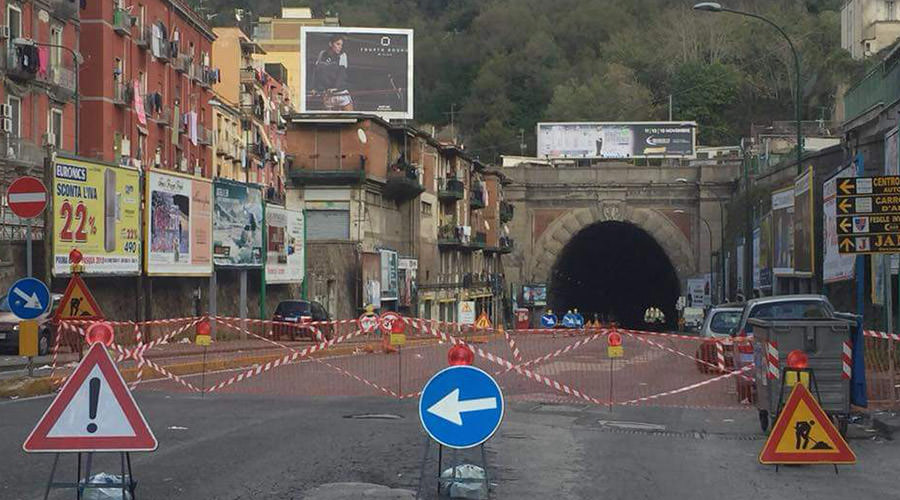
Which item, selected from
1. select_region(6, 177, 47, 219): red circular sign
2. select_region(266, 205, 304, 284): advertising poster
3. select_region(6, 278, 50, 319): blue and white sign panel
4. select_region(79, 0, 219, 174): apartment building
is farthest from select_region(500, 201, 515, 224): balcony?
select_region(6, 278, 50, 319): blue and white sign panel

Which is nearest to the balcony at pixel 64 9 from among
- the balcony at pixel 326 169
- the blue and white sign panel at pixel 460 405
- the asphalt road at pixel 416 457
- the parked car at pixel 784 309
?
the balcony at pixel 326 169

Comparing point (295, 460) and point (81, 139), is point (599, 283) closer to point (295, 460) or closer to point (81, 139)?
point (81, 139)

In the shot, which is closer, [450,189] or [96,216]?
[96,216]

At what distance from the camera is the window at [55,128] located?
1770 inches

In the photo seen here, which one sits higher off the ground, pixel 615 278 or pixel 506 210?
pixel 506 210

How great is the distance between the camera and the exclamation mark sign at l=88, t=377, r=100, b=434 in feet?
29.2

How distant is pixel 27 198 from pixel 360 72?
52.0m

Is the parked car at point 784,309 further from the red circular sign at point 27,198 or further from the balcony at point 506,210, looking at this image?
the balcony at point 506,210

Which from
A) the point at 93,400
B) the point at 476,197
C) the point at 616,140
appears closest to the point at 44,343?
the point at 93,400

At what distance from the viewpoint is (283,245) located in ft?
164

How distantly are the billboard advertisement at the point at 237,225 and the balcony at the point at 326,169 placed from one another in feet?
49.3

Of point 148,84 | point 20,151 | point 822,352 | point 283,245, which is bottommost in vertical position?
point 822,352

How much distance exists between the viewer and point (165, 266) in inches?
1481

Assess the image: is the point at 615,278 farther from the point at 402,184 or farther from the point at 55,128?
the point at 55,128
